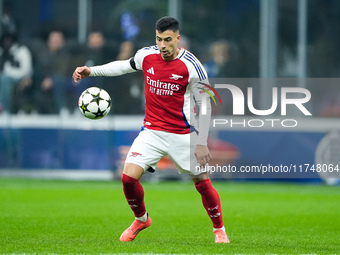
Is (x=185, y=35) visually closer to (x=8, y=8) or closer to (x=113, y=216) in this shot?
(x=8, y=8)

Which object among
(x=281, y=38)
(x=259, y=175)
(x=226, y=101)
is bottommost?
(x=259, y=175)

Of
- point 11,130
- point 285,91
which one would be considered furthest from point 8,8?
point 285,91

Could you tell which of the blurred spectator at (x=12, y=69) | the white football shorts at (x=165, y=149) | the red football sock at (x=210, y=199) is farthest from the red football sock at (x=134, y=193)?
the blurred spectator at (x=12, y=69)

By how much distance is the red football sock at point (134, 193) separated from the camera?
7116 mm

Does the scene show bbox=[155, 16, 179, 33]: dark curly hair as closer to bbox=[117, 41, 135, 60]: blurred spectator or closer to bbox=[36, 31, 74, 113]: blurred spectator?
bbox=[117, 41, 135, 60]: blurred spectator

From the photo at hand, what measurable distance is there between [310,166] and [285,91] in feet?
5.21

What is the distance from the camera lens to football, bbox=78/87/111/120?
24.6ft

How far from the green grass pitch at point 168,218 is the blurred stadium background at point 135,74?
629 mm

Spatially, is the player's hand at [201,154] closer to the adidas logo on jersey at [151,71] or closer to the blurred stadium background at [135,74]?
the adidas logo on jersey at [151,71]

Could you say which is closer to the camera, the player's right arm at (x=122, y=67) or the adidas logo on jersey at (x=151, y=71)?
the adidas logo on jersey at (x=151, y=71)

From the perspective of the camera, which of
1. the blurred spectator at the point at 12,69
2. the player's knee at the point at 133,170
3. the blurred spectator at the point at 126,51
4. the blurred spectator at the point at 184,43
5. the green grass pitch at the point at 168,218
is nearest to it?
the green grass pitch at the point at 168,218

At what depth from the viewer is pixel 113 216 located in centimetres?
966

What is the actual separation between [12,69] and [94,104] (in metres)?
8.25

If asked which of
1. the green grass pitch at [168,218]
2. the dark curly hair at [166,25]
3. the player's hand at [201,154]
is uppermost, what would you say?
the dark curly hair at [166,25]
